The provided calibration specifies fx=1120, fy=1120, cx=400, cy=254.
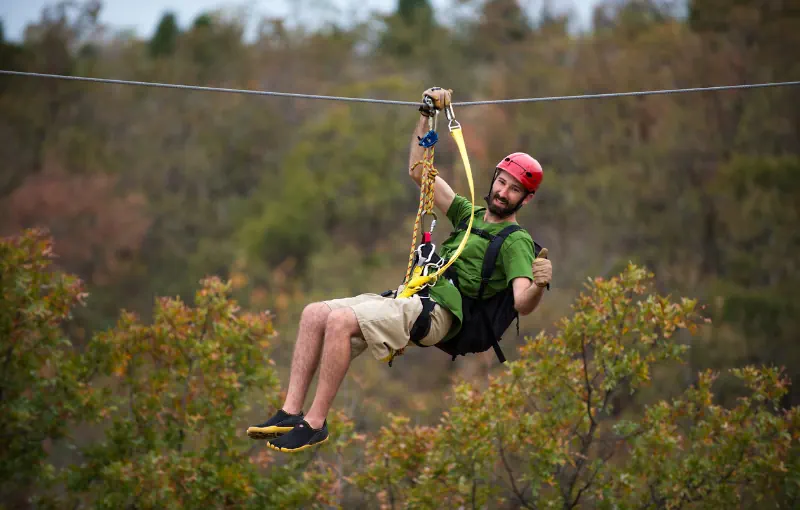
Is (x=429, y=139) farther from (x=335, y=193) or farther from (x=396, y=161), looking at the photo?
(x=335, y=193)

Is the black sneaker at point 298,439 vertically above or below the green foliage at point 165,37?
below

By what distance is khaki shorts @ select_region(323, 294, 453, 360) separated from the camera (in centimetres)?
502

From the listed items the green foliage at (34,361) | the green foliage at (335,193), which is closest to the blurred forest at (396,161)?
the green foliage at (335,193)

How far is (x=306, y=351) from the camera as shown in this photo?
505 cm

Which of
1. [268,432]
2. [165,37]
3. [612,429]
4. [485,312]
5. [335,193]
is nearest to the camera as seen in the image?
[268,432]

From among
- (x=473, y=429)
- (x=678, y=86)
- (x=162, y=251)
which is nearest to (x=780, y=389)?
(x=473, y=429)

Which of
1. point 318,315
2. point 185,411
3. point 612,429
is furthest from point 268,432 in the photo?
point 185,411

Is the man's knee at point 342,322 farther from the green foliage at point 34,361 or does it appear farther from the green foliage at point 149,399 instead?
the green foliage at point 34,361

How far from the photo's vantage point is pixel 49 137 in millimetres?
28062

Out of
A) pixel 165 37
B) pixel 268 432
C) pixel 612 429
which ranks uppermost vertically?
pixel 165 37

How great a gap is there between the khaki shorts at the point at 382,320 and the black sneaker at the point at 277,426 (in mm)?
389

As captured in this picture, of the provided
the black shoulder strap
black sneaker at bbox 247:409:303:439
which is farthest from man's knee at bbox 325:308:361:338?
the black shoulder strap

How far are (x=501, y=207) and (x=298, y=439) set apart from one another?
152 cm

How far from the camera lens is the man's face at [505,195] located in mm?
5473
